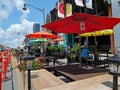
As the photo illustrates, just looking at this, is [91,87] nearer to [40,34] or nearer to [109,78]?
[109,78]

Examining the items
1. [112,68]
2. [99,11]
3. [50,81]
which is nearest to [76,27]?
[50,81]

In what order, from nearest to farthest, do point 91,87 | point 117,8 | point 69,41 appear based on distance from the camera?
point 91,87 → point 117,8 → point 69,41

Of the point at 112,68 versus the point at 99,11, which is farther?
the point at 99,11

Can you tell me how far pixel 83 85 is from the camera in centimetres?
568

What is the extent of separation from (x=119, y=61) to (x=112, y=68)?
0.22 m

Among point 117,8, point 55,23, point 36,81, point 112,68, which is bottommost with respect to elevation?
point 36,81

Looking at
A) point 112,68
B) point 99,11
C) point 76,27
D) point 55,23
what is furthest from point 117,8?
point 112,68

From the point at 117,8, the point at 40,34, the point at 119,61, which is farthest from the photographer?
the point at 117,8

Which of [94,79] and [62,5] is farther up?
[62,5]

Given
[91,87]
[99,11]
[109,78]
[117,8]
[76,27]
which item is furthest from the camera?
[99,11]

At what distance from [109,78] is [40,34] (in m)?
9.14

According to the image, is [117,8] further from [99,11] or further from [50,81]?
[50,81]

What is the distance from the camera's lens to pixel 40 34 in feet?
48.6

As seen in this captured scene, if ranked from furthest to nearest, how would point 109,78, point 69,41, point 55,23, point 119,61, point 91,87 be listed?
point 69,41 → point 55,23 → point 109,78 → point 91,87 → point 119,61
